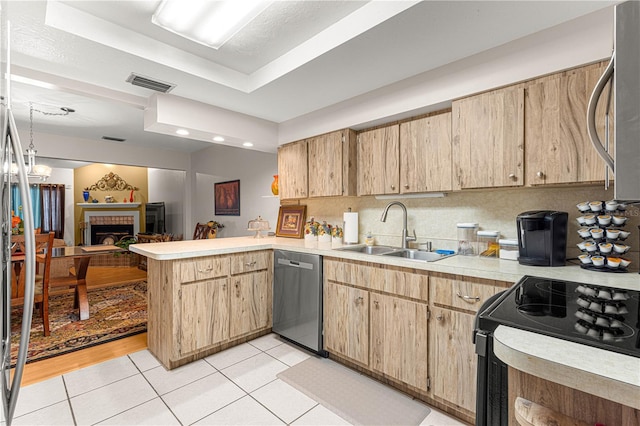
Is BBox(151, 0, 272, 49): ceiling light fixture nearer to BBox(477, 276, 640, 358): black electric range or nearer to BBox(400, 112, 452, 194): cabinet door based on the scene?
BBox(400, 112, 452, 194): cabinet door

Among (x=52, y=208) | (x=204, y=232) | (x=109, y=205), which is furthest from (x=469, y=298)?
(x=52, y=208)

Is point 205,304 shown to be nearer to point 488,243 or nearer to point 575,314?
point 488,243

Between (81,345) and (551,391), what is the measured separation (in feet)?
11.7

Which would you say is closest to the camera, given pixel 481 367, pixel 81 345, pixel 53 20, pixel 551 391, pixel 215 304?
pixel 551 391

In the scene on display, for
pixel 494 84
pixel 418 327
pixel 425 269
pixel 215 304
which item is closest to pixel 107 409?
pixel 215 304

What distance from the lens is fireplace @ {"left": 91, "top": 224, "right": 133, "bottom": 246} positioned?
793 centimetres

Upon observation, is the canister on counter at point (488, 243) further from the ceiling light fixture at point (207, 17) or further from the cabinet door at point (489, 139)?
the ceiling light fixture at point (207, 17)

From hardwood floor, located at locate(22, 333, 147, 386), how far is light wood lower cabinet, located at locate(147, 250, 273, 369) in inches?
9.7

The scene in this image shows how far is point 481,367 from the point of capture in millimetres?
1073

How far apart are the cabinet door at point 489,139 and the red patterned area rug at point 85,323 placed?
3503mm

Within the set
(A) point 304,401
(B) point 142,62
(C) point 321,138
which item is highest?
(B) point 142,62

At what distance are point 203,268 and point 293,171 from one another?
1484mm

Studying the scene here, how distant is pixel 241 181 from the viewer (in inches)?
194

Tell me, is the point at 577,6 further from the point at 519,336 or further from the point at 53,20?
the point at 53,20
